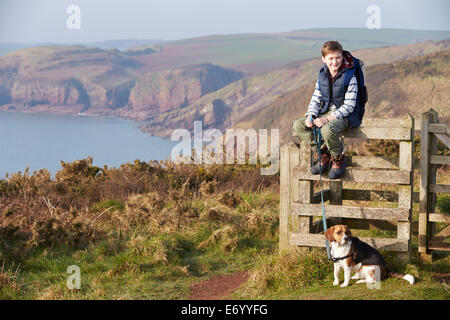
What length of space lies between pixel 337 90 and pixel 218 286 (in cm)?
288

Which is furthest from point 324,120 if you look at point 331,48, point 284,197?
point 284,197

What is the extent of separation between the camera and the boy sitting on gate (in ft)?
20.5

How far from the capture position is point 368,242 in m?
6.87

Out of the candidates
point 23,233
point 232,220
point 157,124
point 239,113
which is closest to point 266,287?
point 232,220

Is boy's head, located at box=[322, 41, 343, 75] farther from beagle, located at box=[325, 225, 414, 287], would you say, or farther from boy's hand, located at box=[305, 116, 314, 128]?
beagle, located at box=[325, 225, 414, 287]

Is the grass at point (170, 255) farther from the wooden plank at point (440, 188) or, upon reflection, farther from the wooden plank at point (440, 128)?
the wooden plank at point (440, 128)

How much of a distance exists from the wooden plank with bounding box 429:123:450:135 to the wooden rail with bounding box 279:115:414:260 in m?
0.03

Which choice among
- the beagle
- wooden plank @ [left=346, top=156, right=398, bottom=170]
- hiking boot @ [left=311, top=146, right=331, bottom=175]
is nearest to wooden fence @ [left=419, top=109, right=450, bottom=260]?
wooden plank @ [left=346, top=156, right=398, bottom=170]

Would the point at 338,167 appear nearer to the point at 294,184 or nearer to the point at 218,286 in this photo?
the point at 294,184

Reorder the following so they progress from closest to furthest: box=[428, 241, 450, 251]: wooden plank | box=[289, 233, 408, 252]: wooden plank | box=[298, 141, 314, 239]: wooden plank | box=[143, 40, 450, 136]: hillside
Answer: box=[289, 233, 408, 252]: wooden plank < box=[298, 141, 314, 239]: wooden plank < box=[428, 241, 450, 251]: wooden plank < box=[143, 40, 450, 136]: hillside

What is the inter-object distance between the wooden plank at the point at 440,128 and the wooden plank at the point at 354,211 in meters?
1.26

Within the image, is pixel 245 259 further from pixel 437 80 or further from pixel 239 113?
pixel 239 113

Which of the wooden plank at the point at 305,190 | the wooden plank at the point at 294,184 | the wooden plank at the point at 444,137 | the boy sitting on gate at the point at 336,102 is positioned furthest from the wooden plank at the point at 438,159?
the wooden plank at the point at 294,184

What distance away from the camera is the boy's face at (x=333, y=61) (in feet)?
20.2
